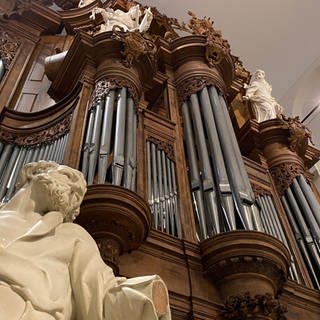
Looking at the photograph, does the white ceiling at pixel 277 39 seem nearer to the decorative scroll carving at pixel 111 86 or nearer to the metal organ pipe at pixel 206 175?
the metal organ pipe at pixel 206 175

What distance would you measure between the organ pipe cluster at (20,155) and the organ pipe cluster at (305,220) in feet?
7.11

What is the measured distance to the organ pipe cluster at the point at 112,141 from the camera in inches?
124

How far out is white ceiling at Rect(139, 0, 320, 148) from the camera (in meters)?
8.88

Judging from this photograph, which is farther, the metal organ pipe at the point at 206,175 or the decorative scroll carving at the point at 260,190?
the decorative scroll carving at the point at 260,190

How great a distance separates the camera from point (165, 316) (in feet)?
4.67

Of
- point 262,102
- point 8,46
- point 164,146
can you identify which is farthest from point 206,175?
point 8,46

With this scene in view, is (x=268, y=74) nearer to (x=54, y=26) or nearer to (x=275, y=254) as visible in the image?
(x=54, y=26)

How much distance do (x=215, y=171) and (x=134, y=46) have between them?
5.26 feet

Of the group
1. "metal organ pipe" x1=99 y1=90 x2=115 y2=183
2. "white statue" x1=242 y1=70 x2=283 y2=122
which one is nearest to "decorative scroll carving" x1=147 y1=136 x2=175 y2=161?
"metal organ pipe" x1=99 y1=90 x2=115 y2=183

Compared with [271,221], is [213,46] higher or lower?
higher

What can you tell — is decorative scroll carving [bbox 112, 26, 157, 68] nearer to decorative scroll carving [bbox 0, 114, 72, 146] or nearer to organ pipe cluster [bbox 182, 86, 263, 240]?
organ pipe cluster [bbox 182, 86, 263, 240]

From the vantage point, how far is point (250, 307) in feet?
8.64

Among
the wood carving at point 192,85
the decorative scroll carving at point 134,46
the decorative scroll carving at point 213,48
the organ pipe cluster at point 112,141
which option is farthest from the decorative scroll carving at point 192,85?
the organ pipe cluster at point 112,141

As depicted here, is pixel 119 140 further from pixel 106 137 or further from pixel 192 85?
pixel 192 85
